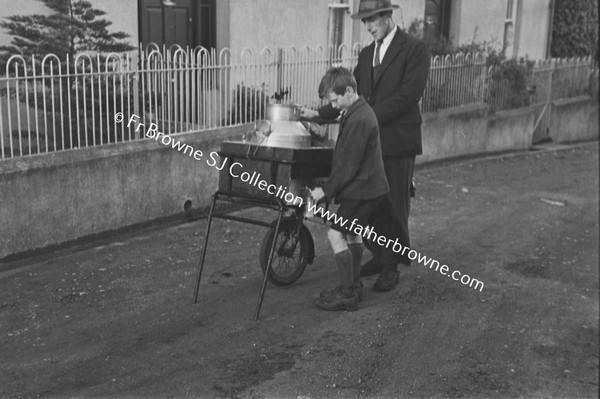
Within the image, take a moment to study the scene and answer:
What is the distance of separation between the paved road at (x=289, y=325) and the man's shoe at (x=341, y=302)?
0.06 metres

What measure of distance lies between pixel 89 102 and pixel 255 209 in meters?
2.52

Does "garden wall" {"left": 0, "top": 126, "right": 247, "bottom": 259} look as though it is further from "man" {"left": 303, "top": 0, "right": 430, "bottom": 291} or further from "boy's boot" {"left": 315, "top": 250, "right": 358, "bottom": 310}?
"boy's boot" {"left": 315, "top": 250, "right": 358, "bottom": 310}

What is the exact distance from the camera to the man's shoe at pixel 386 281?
6414 mm

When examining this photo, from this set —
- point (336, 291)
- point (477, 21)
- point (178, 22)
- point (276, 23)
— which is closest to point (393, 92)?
point (336, 291)

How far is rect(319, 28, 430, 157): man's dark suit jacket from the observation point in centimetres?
615

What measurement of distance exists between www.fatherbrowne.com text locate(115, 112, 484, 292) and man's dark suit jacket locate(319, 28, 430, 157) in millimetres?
738

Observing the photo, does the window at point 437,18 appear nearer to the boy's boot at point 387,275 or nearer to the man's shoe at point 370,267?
the man's shoe at point 370,267

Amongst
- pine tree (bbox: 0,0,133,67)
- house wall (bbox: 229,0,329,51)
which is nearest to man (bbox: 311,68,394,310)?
pine tree (bbox: 0,0,133,67)

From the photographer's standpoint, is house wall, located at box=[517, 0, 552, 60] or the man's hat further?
house wall, located at box=[517, 0, 552, 60]

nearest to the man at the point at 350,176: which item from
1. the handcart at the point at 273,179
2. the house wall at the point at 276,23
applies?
the handcart at the point at 273,179

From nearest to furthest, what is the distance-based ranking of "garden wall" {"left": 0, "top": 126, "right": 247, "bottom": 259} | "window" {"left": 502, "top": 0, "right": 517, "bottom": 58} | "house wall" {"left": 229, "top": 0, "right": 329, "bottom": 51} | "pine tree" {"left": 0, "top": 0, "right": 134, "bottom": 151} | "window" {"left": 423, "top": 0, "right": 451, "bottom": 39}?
"garden wall" {"left": 0, "top": 126, "right": 247, "bottom": 259}
"pine tree" {"left": 0, "top": 0, "right": 134, "bottom": 151}
"house wall" {"left": 229, "top": 0, "right": 329, "bottom": 51}
"window" {"left": 423, "top": 0, "right": 451, "bottom": 39}
"window" {"left": 502, "top": 0, "right": 517, "bottom": 58}

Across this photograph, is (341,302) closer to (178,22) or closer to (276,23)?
(178,22)

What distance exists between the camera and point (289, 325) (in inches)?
221

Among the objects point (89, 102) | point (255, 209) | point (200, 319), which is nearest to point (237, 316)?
point (200, 319)
